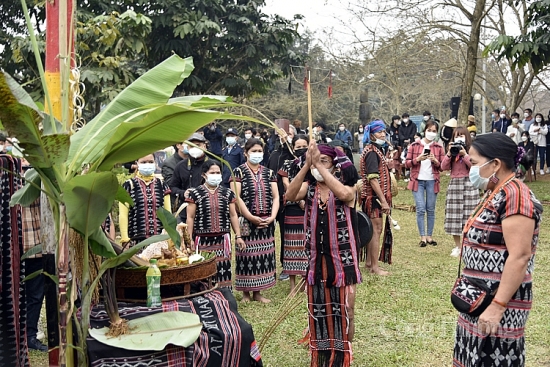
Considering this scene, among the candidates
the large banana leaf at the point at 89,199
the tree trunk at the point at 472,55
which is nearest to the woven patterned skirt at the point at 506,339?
the large banana leaf at the point at 89,199

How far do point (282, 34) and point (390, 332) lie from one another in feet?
47.2

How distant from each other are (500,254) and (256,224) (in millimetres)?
3970

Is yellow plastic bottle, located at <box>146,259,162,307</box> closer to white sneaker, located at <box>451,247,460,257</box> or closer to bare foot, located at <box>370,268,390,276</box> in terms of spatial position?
bare foot, located at <box>370,268,390,276</box>

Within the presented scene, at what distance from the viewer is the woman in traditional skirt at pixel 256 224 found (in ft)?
23.2

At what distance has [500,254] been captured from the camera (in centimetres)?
332

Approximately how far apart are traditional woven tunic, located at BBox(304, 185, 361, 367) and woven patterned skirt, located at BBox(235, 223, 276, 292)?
7.34ft

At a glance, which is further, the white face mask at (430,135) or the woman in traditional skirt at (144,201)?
the white face mask at (430,135)

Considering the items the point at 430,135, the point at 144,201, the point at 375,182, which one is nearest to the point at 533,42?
the point at 430,135

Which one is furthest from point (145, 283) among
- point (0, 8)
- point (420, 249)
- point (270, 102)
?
point (270, 102)

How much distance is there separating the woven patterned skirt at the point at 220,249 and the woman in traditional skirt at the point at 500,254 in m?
3.42

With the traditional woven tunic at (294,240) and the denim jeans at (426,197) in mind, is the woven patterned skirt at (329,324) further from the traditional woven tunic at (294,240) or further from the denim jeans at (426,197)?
the denim jeans at (426,197)

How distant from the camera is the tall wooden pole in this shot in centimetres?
299

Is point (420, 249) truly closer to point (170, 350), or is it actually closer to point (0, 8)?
point (170, 350)

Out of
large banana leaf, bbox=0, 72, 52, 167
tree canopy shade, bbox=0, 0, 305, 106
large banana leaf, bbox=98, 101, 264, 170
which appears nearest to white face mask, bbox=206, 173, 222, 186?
large banana leaf, bbox=98, 101, 264, 170
